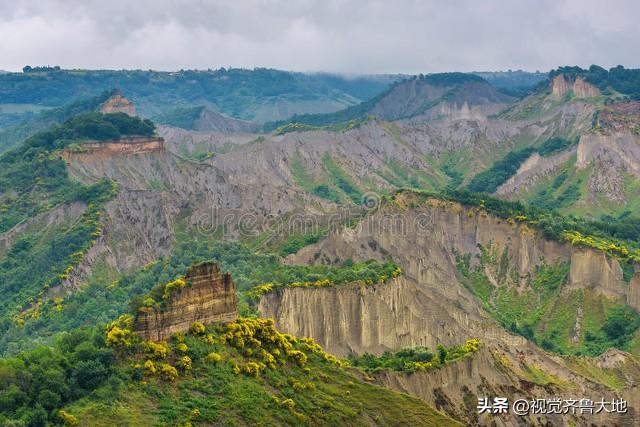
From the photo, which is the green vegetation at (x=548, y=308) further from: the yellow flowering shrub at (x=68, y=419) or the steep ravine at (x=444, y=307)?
the yellow flowering shrub at (x=68, y=419)

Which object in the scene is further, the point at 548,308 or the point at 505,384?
the point at 548,308

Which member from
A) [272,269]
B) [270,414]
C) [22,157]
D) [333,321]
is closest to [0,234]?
[22,157]

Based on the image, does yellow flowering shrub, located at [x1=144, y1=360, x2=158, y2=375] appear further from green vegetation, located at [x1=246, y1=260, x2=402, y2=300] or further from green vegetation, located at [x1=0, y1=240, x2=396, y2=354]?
green vegetation, located at [x1=0, y1=240, x2=396, y2=354]

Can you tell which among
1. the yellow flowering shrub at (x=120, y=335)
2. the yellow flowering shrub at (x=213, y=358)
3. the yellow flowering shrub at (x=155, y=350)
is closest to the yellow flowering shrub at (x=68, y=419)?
the yellow flowering shrub at (x=120, y=335)

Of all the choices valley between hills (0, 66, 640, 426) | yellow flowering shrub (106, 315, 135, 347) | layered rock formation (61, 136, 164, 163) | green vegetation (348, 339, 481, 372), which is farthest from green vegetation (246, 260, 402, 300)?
layered rock formation (61, 136, 164, 163)

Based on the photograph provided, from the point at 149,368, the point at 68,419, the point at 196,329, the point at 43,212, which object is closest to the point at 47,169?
the point at 43,212

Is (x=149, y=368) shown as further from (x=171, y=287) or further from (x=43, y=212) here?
(x=43, y=212)
